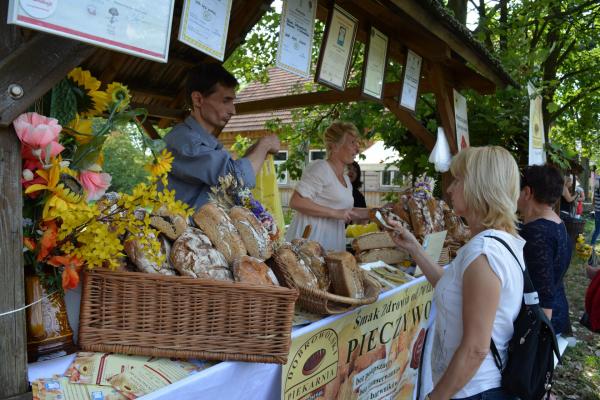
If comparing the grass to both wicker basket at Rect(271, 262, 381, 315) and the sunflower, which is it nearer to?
wicker basket at Rect(271, 262, 381, 315)

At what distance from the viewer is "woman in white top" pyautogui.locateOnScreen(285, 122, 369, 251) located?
3.58m

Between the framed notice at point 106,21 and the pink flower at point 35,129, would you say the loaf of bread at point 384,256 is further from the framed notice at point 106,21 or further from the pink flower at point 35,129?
the pink flower at point 35,129

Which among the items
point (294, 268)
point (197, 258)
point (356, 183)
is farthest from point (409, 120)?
point (197, 258)

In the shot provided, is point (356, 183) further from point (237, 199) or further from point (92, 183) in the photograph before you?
point (92, 183)

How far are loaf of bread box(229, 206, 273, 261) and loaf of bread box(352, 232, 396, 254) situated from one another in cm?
128

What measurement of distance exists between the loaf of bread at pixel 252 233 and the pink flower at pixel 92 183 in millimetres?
595

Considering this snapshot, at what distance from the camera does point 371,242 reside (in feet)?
10.4

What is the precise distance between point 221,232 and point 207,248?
0.13 meters

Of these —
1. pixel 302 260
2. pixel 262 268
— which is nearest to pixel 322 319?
pixel 302 260

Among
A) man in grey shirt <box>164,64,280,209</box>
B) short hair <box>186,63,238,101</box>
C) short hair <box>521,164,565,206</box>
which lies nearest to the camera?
man in grey shirt <box>164,64,280,209</box>

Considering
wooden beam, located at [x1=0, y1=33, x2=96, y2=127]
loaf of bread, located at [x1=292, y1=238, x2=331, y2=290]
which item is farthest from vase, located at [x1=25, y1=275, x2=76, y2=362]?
loaf of bread, located at [x1=292, y1=238, x2=331, y2=290]

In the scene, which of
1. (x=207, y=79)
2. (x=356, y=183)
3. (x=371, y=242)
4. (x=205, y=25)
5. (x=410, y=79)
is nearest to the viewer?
(x=205, y=25)

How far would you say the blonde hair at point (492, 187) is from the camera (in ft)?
6.15

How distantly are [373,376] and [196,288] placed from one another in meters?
1.42
